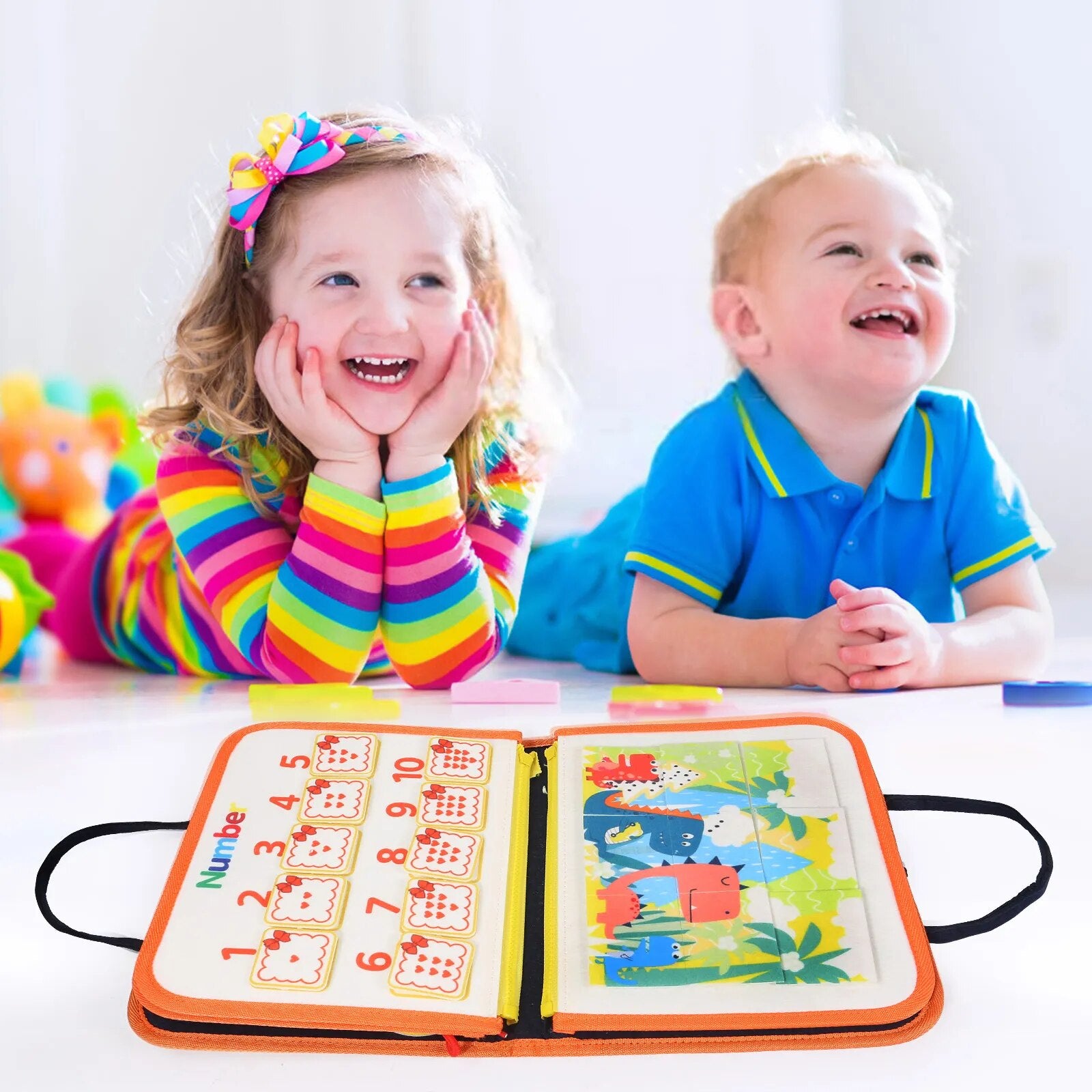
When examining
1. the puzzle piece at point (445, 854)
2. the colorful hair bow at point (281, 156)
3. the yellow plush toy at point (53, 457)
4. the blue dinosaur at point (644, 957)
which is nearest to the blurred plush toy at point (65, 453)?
the yellow plush toy at point (53, 457)

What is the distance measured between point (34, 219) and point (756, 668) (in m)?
1.76

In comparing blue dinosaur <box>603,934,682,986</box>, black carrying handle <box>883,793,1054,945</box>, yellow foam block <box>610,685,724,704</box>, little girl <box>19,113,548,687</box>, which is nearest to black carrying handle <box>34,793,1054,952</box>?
black carrying handle <box>883,793,1054,945</box>

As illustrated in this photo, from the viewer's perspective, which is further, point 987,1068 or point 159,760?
point 159,760

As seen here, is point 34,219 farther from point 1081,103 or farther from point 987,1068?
point 987,1068

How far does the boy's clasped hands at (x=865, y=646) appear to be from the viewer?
939 mm

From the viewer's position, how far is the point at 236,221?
105 centimetres

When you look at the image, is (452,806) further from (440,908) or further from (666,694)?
(666,694)

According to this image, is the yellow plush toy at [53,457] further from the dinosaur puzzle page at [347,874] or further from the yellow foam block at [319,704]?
the dinosaur puzzle page at [347,874]

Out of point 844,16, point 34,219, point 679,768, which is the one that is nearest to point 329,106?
point 34,219

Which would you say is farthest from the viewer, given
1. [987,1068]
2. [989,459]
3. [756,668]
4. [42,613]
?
[42,613]

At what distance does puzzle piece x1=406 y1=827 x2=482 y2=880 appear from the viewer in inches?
23.4

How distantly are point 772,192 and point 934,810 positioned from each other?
0.63 meters

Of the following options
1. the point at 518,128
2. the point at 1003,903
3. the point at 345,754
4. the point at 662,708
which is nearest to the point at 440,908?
the point at 345,754

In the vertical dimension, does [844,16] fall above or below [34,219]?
above
